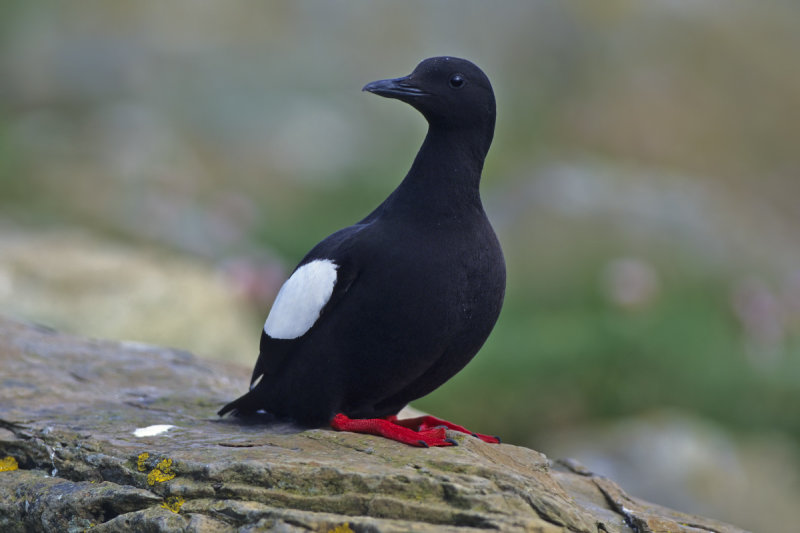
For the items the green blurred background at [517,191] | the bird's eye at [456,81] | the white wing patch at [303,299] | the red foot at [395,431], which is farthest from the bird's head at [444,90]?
the green blurred background at [517,191]

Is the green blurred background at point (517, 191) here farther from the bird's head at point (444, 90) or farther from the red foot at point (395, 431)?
the bird's head at point (444, 90)

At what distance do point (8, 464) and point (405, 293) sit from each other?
2171 millimetres

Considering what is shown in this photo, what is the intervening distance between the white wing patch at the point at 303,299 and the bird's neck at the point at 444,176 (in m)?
0.48

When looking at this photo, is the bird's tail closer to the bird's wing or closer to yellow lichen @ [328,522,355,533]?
the bird's wing

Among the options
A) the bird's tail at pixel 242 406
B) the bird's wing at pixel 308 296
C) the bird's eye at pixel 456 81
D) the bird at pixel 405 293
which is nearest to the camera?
the bird at pixel 405 293

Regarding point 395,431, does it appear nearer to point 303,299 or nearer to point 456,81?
point 303,299

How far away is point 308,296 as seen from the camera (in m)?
4.48

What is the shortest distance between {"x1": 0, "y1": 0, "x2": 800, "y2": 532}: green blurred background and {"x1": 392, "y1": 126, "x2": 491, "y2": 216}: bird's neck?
4.52 metres

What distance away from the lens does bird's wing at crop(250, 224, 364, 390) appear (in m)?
4.42

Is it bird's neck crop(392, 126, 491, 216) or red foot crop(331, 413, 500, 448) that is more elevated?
bird's neck crop(392, 126, 491, 216)

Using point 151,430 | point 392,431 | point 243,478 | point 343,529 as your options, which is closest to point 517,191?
point 151,430

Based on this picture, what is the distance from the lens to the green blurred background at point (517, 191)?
9.26 meters

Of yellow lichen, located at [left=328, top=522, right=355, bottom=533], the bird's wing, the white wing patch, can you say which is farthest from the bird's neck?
yellow lichen, located at [left=328, top=522, right=355, bottom=533]

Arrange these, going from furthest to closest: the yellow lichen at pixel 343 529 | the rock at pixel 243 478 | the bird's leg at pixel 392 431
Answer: the bird's leg at pixel 392 431
the rock at pixel 243 478
the yellow lichen at pixel 343 529
